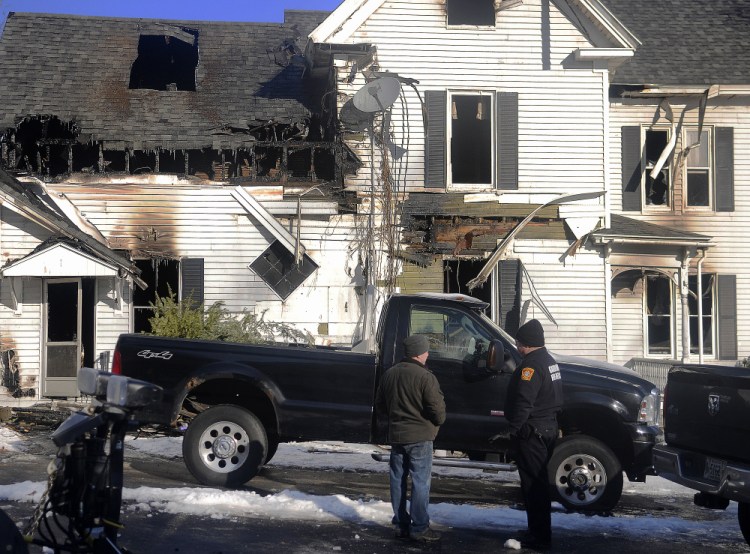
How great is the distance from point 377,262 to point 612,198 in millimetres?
5547

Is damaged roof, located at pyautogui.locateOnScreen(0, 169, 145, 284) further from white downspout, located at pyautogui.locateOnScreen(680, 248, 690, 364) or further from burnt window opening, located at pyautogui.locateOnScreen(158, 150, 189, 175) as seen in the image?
white downspout, located at pyautogui.locateOnScreen(680, 248, 690, 364)

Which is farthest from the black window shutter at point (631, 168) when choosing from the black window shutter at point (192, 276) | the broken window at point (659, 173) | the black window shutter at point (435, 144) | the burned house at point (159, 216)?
the black window shutter at point (192, 276)

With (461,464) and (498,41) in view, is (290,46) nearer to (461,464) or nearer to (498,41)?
(498,41)

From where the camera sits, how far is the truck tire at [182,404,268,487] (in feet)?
29.0

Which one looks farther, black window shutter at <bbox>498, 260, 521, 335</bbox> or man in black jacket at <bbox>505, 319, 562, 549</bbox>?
black window shutter at <bbox>498, 260, 521, 335</bbox>

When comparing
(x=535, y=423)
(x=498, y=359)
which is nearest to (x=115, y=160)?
(x=498, y=359)

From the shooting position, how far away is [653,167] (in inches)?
741

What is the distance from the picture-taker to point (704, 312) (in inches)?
760

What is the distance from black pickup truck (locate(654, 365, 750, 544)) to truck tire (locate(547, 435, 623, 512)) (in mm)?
920

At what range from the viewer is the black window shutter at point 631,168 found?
733 inches

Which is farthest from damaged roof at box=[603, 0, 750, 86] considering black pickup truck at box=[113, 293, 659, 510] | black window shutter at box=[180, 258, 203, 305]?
black pickup truck at box=[113, 293, 659, 510]

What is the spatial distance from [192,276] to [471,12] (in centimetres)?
698

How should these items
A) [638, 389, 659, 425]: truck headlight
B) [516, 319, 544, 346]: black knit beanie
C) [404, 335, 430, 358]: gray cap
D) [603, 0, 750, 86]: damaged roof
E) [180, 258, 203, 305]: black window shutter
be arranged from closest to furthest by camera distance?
[404, 335, 430, 358]: gray cap, [516, 319, 544, 346]: black knit beanie, [638, 389, 659, 425]: truck headlight, [180, 258, 203, 305]: black window shutter, [603, 0, 750, 86]: damaged roof

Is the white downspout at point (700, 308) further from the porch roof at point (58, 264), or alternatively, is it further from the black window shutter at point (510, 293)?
the porch roof at point (58, 264)
